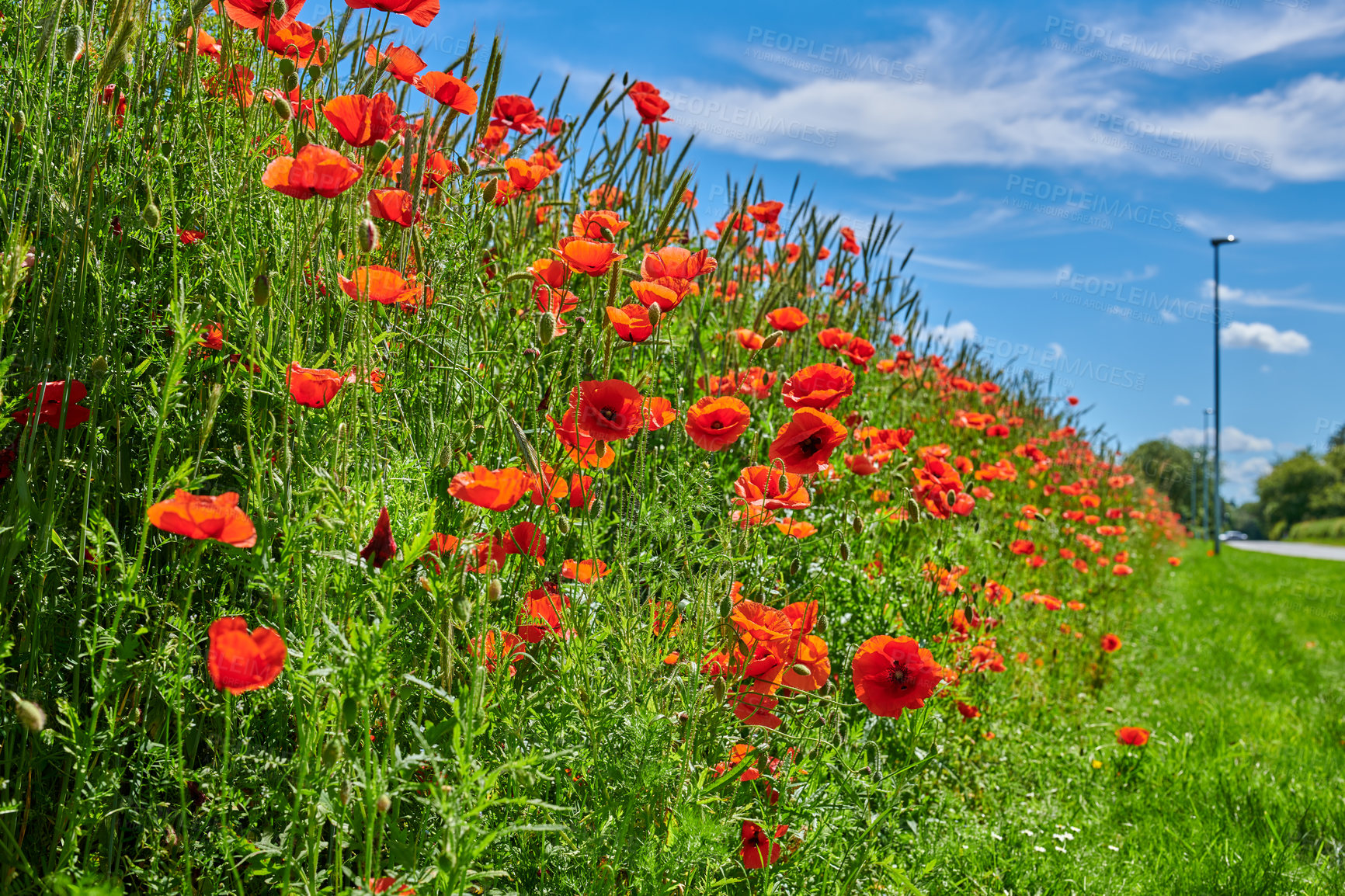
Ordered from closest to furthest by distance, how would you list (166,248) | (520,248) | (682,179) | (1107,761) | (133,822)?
(133,822) < (166,248) < (682,179) < (520,248) < (1107,761)

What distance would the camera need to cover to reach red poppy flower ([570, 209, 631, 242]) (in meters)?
1.82

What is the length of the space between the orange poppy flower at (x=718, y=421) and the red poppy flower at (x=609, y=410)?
0.15 meters

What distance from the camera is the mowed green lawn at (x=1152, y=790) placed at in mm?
2174

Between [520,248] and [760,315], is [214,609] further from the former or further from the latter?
[760,315]

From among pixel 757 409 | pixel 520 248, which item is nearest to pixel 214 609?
pixel 520 248

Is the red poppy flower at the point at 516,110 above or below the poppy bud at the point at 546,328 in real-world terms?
above

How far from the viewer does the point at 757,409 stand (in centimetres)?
260

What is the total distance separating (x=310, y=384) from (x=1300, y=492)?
73.2 metres

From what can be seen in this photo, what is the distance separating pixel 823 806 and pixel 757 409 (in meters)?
1.37

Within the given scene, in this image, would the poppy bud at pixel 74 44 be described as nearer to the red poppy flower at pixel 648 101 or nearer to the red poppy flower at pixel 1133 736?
the red poppy flower at pixel 648 101

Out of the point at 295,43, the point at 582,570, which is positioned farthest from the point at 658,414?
the point at 295,43

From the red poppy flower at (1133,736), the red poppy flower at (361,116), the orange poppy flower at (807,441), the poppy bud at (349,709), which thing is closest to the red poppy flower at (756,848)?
the orange poppy flower at (807,441)

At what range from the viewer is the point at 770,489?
1580mm

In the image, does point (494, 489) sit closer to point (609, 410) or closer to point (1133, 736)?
point (609, 410)
